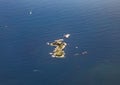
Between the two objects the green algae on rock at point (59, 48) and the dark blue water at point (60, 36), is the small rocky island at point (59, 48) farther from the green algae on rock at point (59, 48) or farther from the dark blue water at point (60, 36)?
the dark blue water at point (60, 36)

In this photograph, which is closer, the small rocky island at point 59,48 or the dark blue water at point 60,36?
the dark blue water at point 60,36

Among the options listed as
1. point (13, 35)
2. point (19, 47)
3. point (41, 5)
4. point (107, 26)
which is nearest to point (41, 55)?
point (19, 47)

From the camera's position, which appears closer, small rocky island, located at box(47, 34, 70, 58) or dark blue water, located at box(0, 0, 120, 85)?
dark blue water, located at box(0, 0, 120, 85)

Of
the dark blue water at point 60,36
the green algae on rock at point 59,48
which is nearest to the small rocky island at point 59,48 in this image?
the green algae on rock at point 59,48

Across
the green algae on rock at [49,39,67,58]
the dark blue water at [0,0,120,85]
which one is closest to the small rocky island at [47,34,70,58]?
the green algae on rock at [49,39,67,58]

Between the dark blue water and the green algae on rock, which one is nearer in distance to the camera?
the dark blue water

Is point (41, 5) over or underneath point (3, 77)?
over

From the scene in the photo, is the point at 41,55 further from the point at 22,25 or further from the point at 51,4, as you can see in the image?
the point at 51,4

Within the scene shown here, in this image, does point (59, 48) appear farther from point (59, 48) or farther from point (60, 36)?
point (60, 36)

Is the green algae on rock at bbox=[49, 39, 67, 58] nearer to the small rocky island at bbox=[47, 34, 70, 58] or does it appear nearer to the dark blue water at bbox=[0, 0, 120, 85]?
the small rocky island at bbox=[47, 34, 70, 58]
